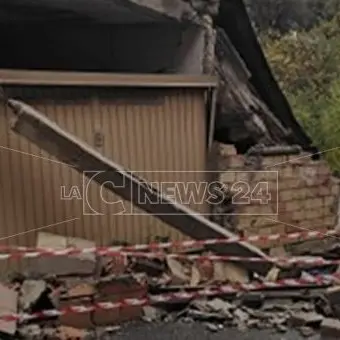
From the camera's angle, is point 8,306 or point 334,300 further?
point 334,300

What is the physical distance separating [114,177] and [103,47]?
347 cm

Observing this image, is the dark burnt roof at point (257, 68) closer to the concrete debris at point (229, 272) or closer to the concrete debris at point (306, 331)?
the concrete debris at point (229, 272)

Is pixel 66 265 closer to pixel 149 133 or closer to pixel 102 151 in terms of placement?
pixel 102 151

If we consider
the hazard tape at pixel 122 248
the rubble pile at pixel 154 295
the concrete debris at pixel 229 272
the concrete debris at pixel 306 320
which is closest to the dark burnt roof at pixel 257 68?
the hazard tape at pixel 122 248

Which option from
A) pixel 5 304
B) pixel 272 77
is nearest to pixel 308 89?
pixel 272 77

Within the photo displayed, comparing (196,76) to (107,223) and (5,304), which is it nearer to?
(107,223)

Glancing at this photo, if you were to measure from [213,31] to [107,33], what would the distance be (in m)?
1.92

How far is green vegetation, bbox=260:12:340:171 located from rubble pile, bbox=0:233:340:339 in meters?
6.17

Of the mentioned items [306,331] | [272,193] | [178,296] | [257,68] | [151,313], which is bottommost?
[306,331]

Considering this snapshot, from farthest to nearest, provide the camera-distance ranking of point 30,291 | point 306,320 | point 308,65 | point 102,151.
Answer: point 308,65 < point 102,151 < point 30,291 < point 306,320

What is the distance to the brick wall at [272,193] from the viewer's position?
26.3ft

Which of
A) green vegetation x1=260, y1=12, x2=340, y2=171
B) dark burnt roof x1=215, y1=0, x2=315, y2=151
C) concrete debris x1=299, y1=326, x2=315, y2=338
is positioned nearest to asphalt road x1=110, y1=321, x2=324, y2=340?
concrete debris x1=299, y1=326, x2=315, y2=338

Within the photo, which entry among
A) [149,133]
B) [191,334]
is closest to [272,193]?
[149,133]

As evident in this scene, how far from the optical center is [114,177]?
6719 mm
